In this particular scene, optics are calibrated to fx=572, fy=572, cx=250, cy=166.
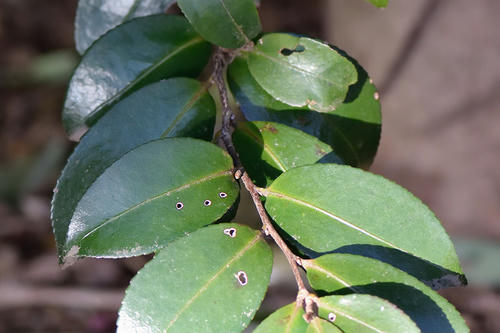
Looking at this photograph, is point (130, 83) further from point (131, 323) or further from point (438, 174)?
point (438, 174)

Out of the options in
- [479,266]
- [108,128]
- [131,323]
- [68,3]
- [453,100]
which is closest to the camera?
[131,323]

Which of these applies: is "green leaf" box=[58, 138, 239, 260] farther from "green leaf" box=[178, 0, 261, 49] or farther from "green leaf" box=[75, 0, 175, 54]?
"green leaf" box=[75, 0, 175, 54]

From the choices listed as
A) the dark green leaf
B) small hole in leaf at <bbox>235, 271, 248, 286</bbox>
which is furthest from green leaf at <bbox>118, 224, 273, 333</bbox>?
the dark green leaf

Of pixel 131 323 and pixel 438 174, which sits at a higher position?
pixel 131 323

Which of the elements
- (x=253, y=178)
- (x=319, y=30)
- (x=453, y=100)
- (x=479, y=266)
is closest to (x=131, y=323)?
(x=253, y=178)

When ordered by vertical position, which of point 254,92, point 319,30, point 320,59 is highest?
point 320,59

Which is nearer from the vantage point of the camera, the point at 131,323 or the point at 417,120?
the point at 131,323
